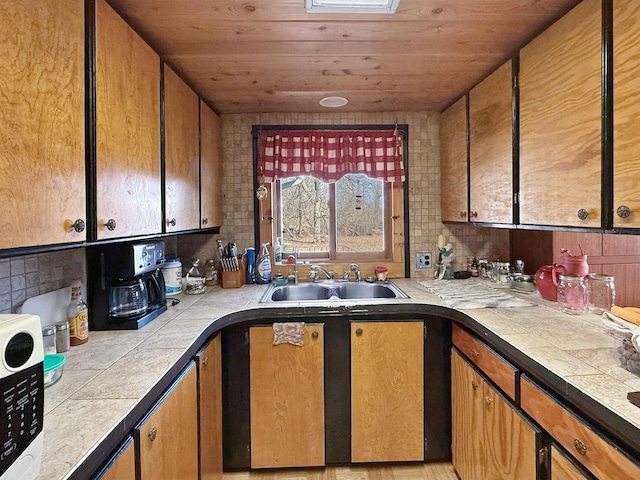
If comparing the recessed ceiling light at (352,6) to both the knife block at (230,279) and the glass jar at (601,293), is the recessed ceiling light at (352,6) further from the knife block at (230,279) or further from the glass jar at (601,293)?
the knife block at (230,279)

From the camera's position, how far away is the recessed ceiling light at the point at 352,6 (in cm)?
138

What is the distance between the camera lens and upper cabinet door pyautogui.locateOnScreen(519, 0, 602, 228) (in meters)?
1.28

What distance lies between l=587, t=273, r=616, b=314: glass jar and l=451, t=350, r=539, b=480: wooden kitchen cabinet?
646 millimetres

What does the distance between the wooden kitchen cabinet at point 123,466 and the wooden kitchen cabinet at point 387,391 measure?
1.26 metres

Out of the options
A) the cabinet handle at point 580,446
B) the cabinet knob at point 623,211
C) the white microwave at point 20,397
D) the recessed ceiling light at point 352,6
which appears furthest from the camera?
the recessed ceiling light at point 352,6

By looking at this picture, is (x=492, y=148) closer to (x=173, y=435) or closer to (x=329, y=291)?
(x=329, y=291)

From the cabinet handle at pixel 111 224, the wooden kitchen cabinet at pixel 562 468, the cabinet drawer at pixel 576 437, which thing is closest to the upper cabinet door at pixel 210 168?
the cabinet handle at pixel 111 224

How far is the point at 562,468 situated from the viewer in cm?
111

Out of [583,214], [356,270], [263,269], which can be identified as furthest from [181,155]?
[583,214]

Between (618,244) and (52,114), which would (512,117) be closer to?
(618,244)

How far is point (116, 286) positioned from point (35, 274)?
31 cm

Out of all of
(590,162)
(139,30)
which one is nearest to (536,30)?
(590,162)

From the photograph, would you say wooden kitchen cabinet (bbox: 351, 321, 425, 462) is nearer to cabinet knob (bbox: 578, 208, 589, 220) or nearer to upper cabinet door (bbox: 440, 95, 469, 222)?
upper cabinet door (bbox: 440, 95, 469, 222)

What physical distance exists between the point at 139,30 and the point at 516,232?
2.63 meters
